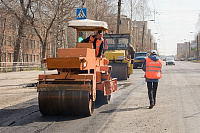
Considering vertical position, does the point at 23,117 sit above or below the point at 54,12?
below

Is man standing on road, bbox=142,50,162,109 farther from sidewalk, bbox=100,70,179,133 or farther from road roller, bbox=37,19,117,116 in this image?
road roller, bbox=37,19,117,116

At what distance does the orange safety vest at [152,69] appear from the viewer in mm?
10234

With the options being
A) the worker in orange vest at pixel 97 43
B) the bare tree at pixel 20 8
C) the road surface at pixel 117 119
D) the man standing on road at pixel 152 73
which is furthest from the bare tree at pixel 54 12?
the man standing on road at pixel 152 73

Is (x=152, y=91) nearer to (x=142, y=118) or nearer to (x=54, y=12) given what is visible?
(x=142, y=118)

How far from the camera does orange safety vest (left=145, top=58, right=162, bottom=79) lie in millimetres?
10234

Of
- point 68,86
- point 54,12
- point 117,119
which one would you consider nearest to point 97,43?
point 68,86

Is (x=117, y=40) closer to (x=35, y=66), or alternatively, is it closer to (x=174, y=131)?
(x=174, y=131)

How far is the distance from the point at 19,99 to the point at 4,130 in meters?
5.44

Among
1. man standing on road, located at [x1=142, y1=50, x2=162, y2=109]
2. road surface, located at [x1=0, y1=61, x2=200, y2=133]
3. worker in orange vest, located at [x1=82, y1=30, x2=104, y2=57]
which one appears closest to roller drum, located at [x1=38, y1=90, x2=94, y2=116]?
road surface, located at [x1=0, y1=61, x2=200, y2=133]

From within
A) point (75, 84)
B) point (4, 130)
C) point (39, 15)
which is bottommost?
point (4, 130)

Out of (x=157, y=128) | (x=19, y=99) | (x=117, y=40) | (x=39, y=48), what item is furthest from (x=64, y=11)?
(x=39, y=48)

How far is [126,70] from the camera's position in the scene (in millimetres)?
20047

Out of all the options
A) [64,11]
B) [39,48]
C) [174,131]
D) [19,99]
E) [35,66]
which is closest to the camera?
[174,131]

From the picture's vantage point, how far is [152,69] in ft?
33.9
